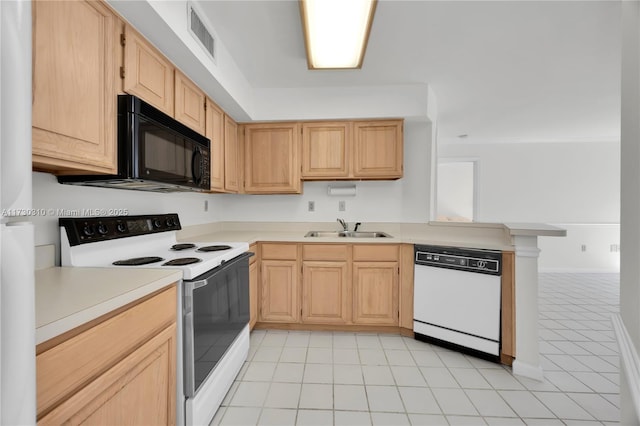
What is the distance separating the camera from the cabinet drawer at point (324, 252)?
238 centimetres

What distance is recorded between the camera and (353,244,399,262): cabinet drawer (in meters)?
2.36

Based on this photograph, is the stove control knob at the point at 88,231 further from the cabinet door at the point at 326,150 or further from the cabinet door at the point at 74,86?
the cabinet door at the point at 326,150

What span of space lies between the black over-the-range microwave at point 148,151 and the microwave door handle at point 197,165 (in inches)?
0.4

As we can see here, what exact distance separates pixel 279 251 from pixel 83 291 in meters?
1.59

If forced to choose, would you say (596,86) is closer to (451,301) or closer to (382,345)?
(451,301)

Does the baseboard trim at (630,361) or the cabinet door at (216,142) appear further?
the cabinet door at (216,142)

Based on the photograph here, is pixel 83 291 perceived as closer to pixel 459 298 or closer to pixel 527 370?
pixel 459 298

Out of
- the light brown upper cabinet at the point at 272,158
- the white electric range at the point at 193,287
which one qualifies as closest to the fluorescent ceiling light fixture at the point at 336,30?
the light brown upper cabinet at the point at 272,158

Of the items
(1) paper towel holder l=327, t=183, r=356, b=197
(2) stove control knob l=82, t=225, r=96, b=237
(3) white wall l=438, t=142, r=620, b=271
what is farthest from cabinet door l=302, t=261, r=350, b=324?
(3) white wall l=438, t=142, r=620, b=271

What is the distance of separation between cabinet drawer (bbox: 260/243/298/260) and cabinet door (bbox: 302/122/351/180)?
0.76 meters

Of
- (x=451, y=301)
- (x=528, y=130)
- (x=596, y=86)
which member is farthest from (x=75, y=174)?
(x=528, y=130)

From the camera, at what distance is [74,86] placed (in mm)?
997

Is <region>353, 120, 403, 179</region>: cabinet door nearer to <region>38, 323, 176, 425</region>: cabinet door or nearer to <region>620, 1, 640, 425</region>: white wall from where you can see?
<region>620, 1, 640, 425</region>: white wall

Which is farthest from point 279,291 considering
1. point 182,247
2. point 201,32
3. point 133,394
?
point 201,32
